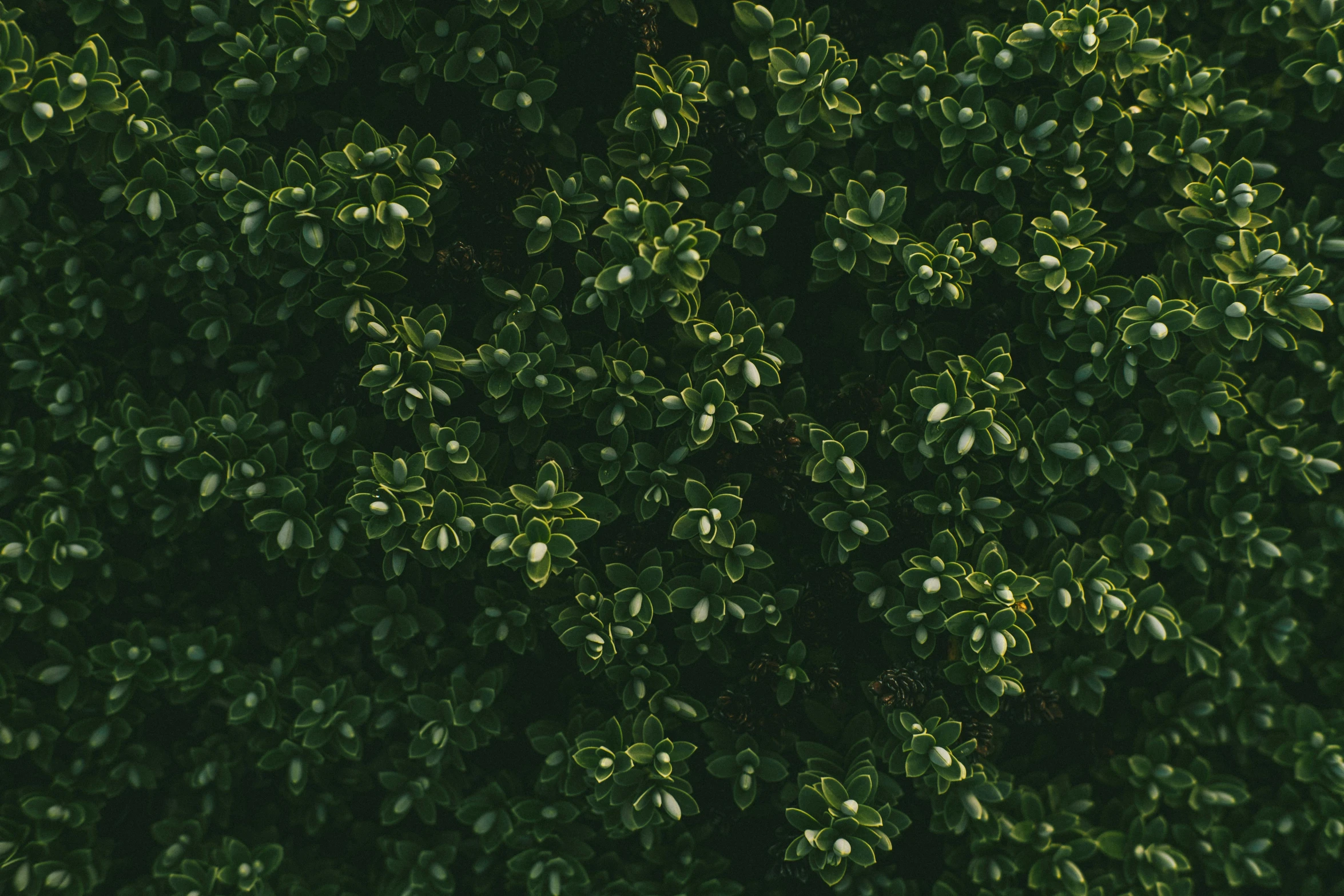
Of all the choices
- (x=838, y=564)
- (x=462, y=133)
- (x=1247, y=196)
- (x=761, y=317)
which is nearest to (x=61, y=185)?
(x=462, y=133)

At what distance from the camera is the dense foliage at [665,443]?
9.05 feet

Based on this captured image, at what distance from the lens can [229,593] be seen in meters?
3.29

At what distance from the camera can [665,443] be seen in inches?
113

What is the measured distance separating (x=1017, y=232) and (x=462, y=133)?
1.94 meters

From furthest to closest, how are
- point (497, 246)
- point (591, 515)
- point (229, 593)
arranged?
1. point (229, 593)
2. point (497, 246)
3. point (591, 515)

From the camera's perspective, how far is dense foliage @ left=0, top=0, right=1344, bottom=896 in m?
2.76

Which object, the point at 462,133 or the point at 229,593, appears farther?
the point at 229,593

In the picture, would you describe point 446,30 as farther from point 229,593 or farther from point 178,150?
point 229,593

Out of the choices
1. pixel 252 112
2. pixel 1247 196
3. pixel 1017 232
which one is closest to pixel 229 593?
pixel 252 112

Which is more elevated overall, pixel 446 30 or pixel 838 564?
pixel 446 30

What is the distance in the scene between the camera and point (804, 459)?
297 centimetres

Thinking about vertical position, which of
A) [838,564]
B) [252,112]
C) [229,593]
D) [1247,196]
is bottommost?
[229,593]

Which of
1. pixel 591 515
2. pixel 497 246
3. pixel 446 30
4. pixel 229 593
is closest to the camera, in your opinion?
pixel 446 30

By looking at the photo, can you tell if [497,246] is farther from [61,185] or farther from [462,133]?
[61,185]
